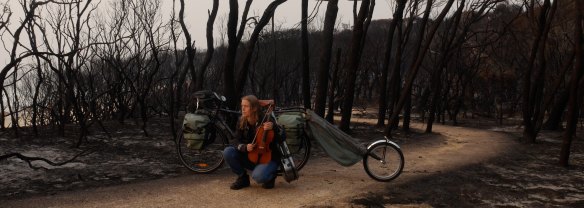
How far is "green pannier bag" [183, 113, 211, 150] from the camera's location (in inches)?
249

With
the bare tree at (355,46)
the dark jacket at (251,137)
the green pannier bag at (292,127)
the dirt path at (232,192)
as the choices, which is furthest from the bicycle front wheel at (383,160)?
the bare tree at (355,46)

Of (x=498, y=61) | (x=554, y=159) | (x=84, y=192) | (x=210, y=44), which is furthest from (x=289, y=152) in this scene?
(x=498, y=61)

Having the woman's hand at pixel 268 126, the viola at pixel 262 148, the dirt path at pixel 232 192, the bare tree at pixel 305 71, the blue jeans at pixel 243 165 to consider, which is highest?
the bare tree at pixel 305 71

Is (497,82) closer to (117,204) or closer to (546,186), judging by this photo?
(546,186)

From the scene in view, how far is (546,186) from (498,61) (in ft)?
78.9

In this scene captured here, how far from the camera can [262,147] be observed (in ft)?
17.9

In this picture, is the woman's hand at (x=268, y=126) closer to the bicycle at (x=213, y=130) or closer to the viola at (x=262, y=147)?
the viola at (x=262, y=147)

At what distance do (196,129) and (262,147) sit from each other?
1263mm

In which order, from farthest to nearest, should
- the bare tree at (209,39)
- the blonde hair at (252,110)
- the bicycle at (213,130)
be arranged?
the bare tree at (209,39) → the bicycle at (213,130) → the blonde hair at (252,110)

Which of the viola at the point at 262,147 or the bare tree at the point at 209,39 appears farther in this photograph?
the bare tree at the point at 209,39

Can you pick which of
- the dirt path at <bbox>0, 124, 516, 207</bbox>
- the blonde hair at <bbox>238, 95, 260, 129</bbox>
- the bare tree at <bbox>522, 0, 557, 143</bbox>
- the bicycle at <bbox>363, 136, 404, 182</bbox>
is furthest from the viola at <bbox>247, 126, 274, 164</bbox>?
the bare tree at <bbox>522, 0, 557, 143</bbox>

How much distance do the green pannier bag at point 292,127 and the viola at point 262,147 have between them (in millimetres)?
339

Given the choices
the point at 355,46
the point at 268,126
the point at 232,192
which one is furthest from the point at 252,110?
the point at 355,46

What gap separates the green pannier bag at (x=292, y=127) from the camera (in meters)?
5.90
